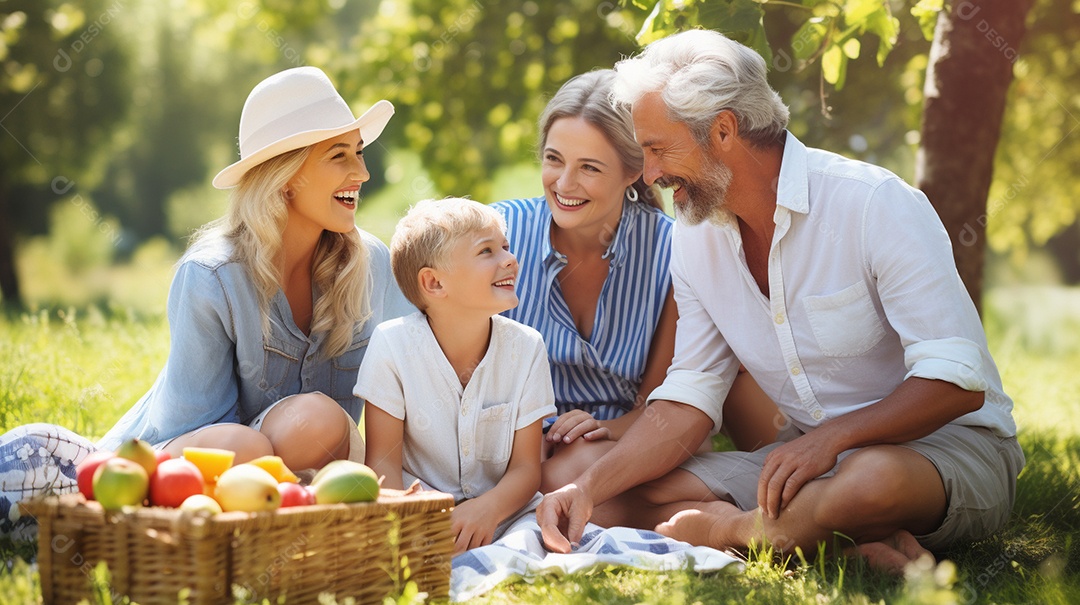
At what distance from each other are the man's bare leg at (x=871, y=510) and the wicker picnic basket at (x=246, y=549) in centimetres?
109

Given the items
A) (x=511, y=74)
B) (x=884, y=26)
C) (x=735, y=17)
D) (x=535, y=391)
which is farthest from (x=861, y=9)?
(x=511, y=74)

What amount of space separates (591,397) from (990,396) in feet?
4.81

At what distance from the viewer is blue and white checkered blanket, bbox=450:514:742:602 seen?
289 centimetres

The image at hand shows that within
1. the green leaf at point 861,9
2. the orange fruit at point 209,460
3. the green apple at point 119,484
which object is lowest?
the orange fruit at point 209,460

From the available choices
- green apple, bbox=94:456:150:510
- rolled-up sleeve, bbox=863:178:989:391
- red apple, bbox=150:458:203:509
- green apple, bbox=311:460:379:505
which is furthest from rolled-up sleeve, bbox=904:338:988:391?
green apple, bbox=94:456:150:510

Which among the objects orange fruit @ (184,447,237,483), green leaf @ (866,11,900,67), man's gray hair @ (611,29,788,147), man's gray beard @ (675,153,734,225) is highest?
green leaf @ (866,11,900,67)

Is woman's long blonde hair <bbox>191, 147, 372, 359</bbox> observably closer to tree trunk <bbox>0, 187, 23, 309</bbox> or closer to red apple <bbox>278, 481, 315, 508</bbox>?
red apple <bbox>278, 481, 315, 508</bbox>

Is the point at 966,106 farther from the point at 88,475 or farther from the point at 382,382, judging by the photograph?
the point at 88,475

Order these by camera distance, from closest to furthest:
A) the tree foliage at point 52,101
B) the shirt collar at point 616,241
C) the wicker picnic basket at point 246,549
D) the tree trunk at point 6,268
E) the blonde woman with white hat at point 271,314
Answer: the wicker picnic basket at point 246,549, the blonde woman with white hat at point 271,314, the shirt collar at point 616,241, the tree foliage at point 52,101, the tree trunk at point 6,268

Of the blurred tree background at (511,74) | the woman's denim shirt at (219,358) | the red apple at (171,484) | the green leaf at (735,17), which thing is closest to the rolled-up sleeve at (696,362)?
the green leaf at (735,17)

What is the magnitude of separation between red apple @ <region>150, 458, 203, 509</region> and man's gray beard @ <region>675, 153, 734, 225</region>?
6.08ft

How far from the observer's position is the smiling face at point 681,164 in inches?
136

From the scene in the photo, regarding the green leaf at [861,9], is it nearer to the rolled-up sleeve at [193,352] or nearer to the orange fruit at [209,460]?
the rolled-up sleeve at [193,352]

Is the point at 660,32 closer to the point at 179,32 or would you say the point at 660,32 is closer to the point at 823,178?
the point at 823,178
